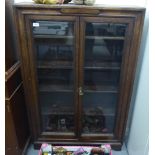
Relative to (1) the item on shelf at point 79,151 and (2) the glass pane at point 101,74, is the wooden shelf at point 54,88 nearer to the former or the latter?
(2) the glass pane at point 101,74

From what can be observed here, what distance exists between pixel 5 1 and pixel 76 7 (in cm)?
61

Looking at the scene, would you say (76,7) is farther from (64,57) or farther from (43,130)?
(43,130)

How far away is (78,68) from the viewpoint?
1.62 m

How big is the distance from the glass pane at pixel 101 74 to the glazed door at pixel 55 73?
0.13m

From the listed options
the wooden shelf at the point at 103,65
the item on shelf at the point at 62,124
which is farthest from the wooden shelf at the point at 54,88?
the item on shelf at the point at 62,124

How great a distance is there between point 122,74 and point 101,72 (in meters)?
0.29

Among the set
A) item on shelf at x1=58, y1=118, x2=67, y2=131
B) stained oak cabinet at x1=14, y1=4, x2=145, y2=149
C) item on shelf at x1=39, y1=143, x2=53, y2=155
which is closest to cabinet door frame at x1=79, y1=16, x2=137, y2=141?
stained oak cabinet at x1=14, y1=4, x2=145, y2=149

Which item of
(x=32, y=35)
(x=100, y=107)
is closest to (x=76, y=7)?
(x=32, y=35)

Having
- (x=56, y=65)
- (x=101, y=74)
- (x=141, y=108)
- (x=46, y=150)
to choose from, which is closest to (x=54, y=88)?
(x=56, y=65)

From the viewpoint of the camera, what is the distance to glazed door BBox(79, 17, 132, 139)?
1.55 m

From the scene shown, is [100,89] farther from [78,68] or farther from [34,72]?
[34,72]

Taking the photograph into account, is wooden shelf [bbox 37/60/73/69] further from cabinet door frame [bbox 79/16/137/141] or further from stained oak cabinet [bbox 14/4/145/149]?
cabinet door frame [bbox 79/16/137/141]
